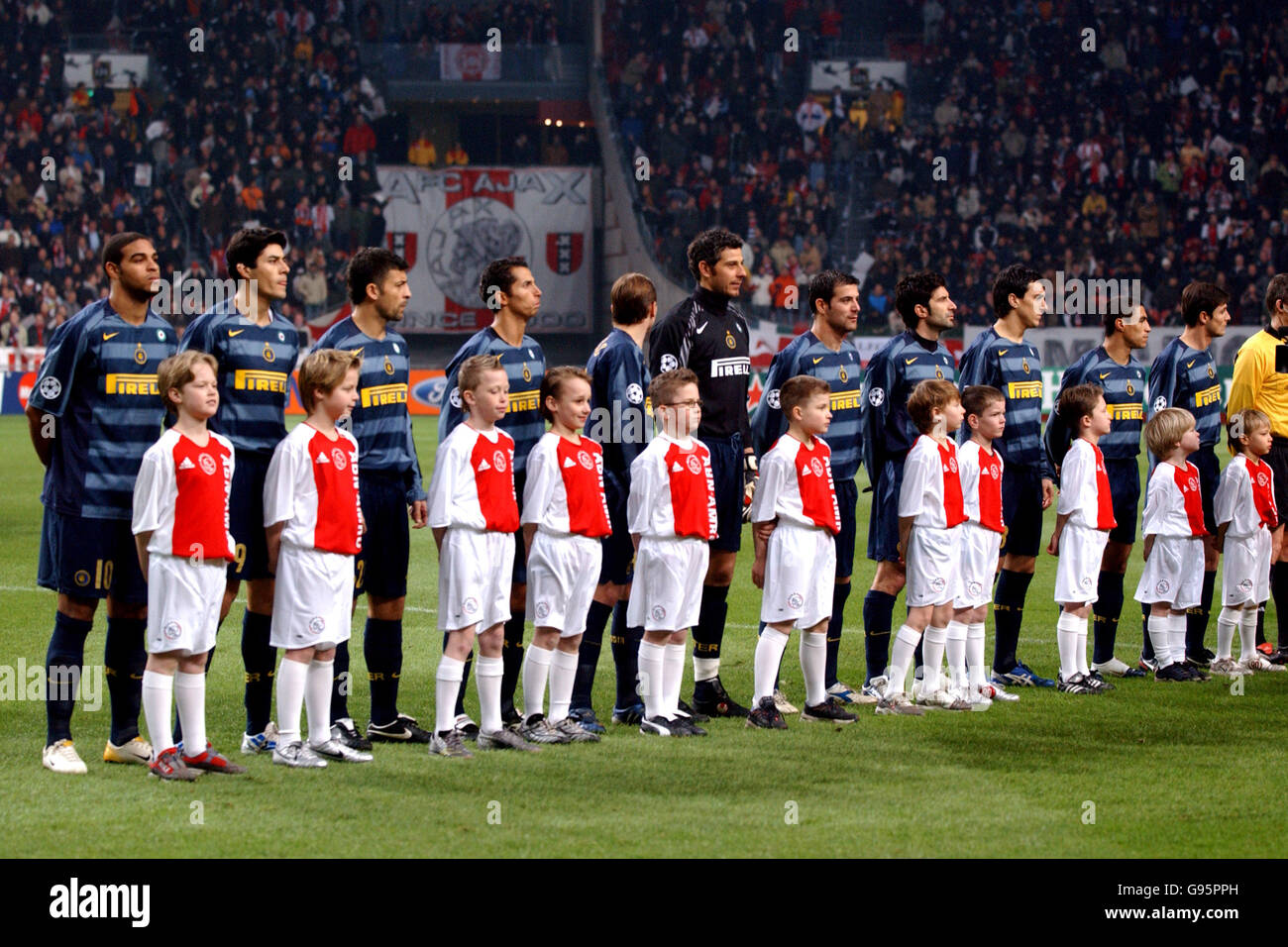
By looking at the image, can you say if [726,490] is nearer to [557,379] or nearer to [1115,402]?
[557,379]

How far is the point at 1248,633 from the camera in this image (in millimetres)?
9164

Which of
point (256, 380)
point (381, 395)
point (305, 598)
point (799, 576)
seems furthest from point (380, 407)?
point (799, 576)

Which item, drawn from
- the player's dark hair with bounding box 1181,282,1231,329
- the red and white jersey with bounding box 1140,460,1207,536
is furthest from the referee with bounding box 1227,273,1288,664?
the red and white jersey with bounding box 1140,460,1207,536

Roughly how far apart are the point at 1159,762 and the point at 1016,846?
161 cm

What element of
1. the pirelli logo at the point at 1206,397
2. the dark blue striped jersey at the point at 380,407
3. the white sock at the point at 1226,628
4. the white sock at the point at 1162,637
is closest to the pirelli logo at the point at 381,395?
the dark blue striped jersey at the point at 380,407

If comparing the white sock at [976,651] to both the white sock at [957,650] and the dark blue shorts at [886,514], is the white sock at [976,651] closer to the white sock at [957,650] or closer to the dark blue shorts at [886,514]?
the white sock at [957,650]

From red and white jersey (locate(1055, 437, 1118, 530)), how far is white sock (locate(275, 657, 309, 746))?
4.15 meters

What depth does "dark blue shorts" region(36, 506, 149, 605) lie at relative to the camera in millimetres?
6320

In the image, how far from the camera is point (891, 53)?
34812 millimetres

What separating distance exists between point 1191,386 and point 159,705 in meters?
6.10

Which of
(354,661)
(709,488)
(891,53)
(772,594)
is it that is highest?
(891,53)

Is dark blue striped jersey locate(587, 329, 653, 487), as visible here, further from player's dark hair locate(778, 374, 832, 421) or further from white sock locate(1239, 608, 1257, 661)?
white sock locate(1239, 608, 1257, 661)

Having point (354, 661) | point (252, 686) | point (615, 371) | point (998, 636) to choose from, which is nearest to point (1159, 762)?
point (998, 636)

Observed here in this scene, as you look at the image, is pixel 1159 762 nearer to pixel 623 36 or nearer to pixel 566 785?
pixel 566 785
